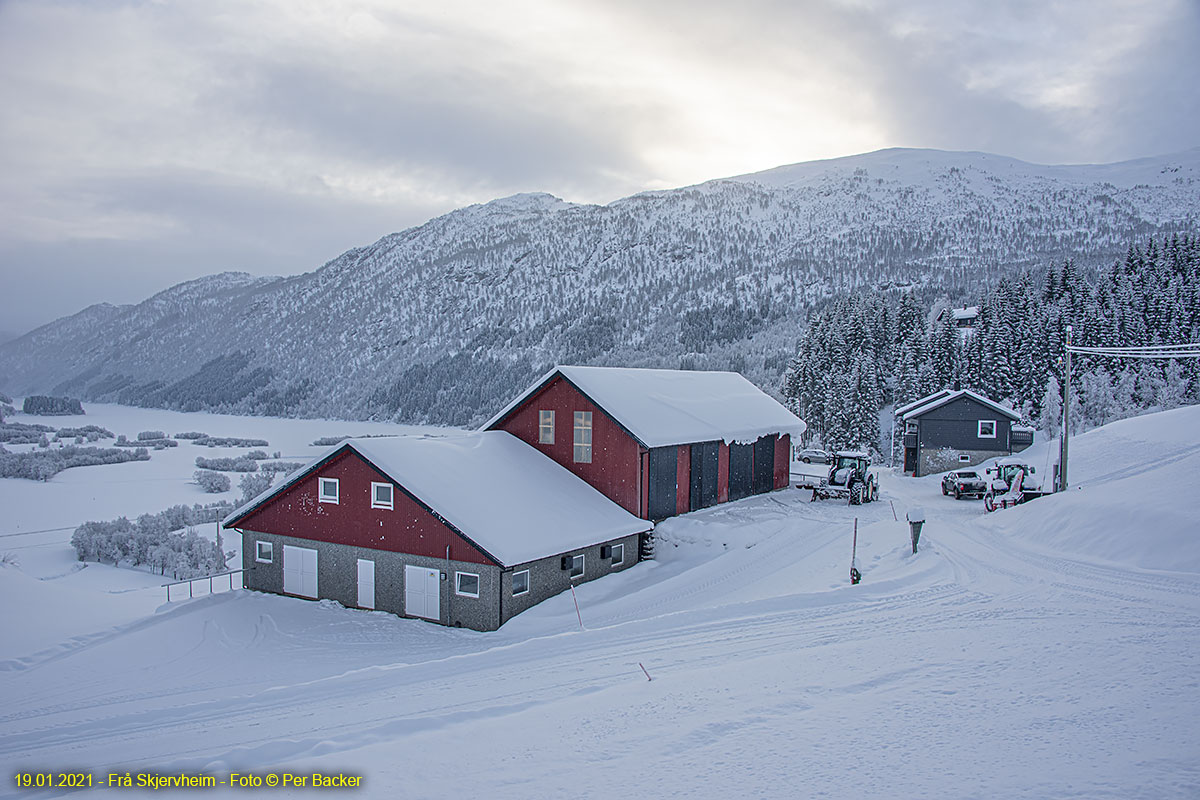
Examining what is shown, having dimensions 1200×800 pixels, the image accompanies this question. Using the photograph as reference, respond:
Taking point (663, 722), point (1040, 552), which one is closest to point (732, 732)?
point (663, 722)

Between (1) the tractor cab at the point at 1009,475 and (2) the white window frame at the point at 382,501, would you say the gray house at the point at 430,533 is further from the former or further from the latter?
(1) the tractor cab at the point at 1009,475

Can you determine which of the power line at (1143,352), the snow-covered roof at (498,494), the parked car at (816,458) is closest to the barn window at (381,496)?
the snow-covered roof at (498,494)

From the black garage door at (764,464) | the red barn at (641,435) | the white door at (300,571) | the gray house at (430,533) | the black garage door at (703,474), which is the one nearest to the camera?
the gray house at (430,533)

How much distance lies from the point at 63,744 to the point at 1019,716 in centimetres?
1406

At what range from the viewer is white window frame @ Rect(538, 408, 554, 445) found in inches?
1088

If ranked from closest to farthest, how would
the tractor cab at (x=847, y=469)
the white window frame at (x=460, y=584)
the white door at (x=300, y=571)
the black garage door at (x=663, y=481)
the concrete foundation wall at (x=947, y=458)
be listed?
the white window frame at (x=460, y=584)
the white door at (x=300, y=571)
the black garage door at (x=663, y=481)
the tractor cab at (x=847, y=469)
the concrete foundation wall at (x=947, y=458)

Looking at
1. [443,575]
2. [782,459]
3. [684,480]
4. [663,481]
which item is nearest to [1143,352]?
[782,459]

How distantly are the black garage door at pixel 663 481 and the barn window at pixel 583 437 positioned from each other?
8.11 ft

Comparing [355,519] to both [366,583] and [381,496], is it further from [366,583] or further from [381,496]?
[366,583]

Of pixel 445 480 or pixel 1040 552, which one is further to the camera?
pixel 445 480

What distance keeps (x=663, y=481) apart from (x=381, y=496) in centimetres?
1070

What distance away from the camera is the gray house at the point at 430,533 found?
63.6 ft

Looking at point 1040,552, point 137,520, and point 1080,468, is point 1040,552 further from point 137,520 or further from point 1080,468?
point 137,520

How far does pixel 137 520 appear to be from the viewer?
49.8 meters
